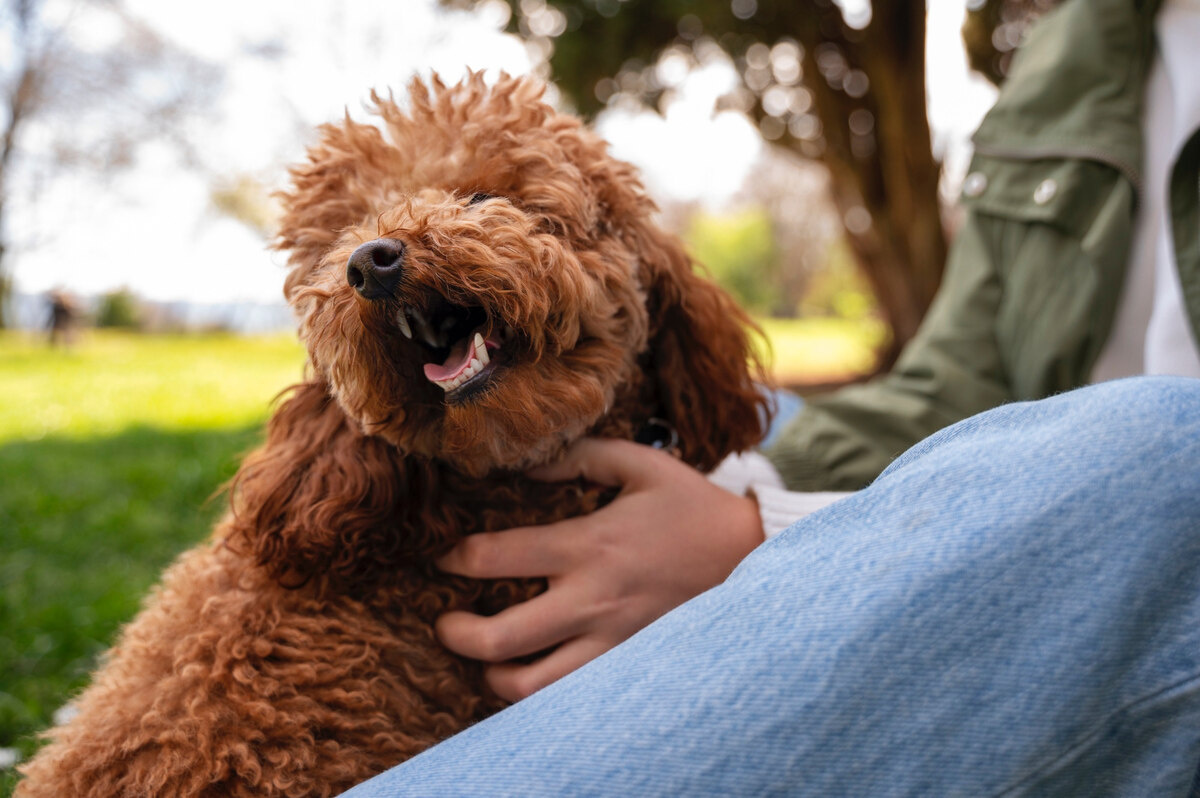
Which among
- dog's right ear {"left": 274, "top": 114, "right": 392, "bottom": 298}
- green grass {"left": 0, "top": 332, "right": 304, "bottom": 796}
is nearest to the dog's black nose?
dog's right ear {"left": 274, "top": 114, "right": 392, "bottom": 298}

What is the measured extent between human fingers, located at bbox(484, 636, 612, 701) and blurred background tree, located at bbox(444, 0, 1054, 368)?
18.7ft

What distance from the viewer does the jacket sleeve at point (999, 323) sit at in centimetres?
194

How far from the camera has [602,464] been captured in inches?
60.0

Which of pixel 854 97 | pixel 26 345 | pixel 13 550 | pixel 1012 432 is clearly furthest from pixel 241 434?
pixel 26 345

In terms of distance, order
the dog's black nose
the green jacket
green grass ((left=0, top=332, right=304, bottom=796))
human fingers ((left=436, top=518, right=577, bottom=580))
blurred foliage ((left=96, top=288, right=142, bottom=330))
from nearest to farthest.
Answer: the dog's black nose < human fingers ((left=436, top=518, right=577, bottom=580)) < the green jacket < green grass ((left=0, top=332, right=304, bottom=796)) < blurred foliage ((left=96, top=288, right=142, bottom=330))

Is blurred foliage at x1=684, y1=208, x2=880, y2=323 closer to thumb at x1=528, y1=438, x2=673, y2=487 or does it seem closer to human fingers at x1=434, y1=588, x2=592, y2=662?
thumb at x1=528, y1=438, x2=673, y2=487

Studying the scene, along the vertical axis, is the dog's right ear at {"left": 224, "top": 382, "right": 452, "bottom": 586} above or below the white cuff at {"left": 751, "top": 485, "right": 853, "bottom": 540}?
above

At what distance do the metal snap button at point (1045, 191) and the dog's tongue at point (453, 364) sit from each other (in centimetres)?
148

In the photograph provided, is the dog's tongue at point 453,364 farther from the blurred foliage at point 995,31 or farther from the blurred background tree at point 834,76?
the blurred foliage at point 995,31

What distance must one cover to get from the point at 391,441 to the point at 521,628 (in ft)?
1.26

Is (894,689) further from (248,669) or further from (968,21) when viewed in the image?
(968,21)

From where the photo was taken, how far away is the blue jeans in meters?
0.81

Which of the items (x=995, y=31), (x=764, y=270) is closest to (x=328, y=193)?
(x=995, y=31)

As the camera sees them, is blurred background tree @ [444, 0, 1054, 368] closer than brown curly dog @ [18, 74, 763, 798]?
No
